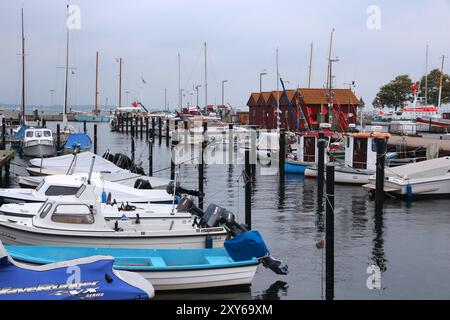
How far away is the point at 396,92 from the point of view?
136m

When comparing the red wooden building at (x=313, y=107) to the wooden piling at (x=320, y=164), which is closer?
the wooden piling at (x=320, y=164)

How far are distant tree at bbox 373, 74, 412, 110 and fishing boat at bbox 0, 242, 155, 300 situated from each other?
12930cm

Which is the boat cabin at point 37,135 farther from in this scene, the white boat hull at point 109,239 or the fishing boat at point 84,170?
the white boat hull at point 109,239

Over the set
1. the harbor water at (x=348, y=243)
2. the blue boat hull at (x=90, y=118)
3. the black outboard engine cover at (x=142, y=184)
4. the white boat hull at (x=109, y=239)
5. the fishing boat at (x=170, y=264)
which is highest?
the blue boat hull at (x=90, y=118)

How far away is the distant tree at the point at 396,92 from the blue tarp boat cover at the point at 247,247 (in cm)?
12564

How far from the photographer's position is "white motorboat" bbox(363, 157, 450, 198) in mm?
29203

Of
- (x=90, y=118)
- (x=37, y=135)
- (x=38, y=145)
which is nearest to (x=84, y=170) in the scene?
(x=38, y=145)

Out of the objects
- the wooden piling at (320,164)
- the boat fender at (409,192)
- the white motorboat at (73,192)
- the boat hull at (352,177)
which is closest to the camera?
the white motorboat at (73,192)

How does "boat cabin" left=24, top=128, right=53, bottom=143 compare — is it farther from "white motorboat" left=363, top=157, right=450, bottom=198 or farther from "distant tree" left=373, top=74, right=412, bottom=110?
"distant tree" left=373, top=74, right=412, bottom=110

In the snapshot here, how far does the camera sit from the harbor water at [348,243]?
51.2ft

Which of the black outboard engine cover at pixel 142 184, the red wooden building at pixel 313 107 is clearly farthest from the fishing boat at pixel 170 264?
the red wooden building at pixel 313 107

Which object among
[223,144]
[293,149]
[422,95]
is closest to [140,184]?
[293,149]
